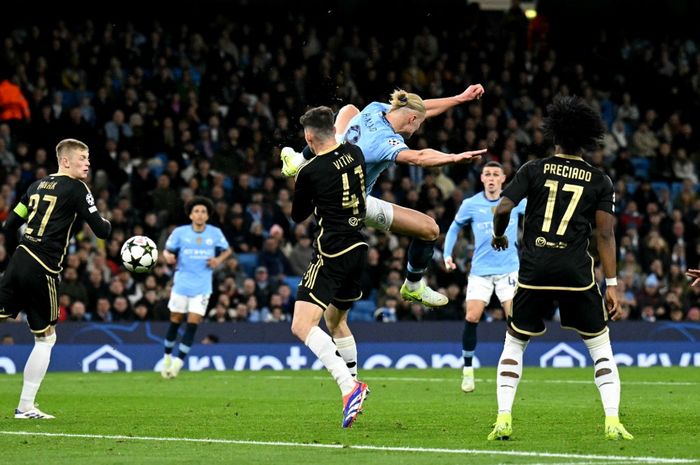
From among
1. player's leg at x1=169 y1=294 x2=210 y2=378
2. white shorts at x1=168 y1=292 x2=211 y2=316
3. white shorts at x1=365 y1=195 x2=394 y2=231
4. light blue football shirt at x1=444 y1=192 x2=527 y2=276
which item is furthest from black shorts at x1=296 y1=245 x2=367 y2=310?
white shorts at x1=168 y1=292 x2=211 y2=316

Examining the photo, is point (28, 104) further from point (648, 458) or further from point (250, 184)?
point (648, 458)

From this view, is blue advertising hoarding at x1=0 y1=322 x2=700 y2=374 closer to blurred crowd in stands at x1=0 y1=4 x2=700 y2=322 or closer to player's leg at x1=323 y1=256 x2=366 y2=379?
blurred crowd in stands at x1=0 y1=4 x2=700 y2=322

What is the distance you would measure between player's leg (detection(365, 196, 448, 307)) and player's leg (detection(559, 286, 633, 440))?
2.71 m

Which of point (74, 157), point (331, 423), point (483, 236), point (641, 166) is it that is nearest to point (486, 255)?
point (483, 236)

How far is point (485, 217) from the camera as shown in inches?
671

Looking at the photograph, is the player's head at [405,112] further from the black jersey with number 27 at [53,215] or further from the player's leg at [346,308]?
the black jersey with number 27 at [53,215]

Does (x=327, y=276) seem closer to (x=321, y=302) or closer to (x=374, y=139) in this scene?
(x=321, y=302)

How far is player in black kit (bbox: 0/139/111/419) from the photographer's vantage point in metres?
11.9

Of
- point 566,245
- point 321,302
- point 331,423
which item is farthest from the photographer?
point 331,423

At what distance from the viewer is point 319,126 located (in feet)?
35.9

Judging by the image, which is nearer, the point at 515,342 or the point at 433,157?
the point at 515,342

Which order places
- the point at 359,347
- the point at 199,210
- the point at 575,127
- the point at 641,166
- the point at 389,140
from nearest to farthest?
the point at 575,127, the point at 389,140, the point at 199,210, the point at 359,347, the point at 641,166

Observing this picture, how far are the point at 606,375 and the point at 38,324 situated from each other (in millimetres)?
5278

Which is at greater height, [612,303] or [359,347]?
[612,303]
